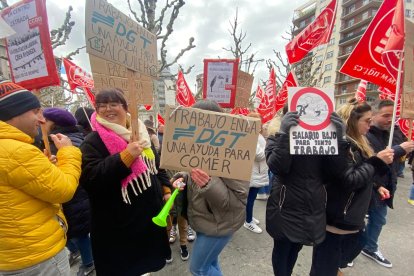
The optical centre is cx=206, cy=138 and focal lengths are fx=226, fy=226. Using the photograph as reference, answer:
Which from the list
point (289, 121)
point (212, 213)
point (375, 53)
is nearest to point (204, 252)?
point (212, 213)

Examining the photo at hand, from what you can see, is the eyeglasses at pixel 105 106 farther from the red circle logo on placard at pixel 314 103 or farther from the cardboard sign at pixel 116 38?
the red circle logo on placard at pixel 314 103

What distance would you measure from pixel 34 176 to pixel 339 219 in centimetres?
247

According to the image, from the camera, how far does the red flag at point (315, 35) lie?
3465 mm

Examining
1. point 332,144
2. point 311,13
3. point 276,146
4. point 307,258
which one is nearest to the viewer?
Answer: point 332,144

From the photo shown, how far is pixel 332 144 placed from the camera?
1858 mm

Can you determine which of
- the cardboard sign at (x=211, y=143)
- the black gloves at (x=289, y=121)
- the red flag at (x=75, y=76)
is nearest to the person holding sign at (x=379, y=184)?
the black gloves at (x=289, y=121)

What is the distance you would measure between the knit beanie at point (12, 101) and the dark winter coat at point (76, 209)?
125 cm

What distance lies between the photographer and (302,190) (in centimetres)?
203

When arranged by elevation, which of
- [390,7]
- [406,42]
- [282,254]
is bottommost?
[282,254]

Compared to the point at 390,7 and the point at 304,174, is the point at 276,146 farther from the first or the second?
the point at 390,7

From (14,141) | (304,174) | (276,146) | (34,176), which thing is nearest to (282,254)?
(304,174)

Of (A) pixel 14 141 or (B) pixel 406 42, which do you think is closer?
(A) pixel 14 141

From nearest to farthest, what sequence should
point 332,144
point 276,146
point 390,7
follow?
point 332,144, point 276,146, point 390,7

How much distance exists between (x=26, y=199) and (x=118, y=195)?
2.18 feet
